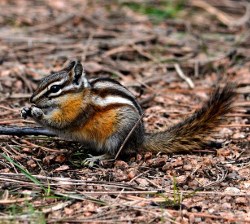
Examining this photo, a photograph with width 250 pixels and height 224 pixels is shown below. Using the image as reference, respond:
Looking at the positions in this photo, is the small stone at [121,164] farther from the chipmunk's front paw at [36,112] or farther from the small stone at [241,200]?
the small stone at [241,200]

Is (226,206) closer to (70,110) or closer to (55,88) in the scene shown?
(70,110)

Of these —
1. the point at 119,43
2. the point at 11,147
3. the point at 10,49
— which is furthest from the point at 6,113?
the point at 119,43

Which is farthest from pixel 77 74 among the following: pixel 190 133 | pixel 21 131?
pixel 190 133

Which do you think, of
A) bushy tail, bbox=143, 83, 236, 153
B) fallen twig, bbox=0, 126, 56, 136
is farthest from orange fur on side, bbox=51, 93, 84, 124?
bushy tail, bbox=143, 83, 236, 153

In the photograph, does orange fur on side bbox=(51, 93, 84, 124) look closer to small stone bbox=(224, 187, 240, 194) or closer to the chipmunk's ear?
the chipmunk's ear

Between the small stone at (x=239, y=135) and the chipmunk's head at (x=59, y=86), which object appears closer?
the chipmunk's head at (x=59, y=86)

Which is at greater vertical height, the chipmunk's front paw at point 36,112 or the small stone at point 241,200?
the chipmunk's front paw at point 36,112

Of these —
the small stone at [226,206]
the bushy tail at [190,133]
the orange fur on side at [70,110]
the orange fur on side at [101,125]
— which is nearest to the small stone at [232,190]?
the small stone at [226,206]
